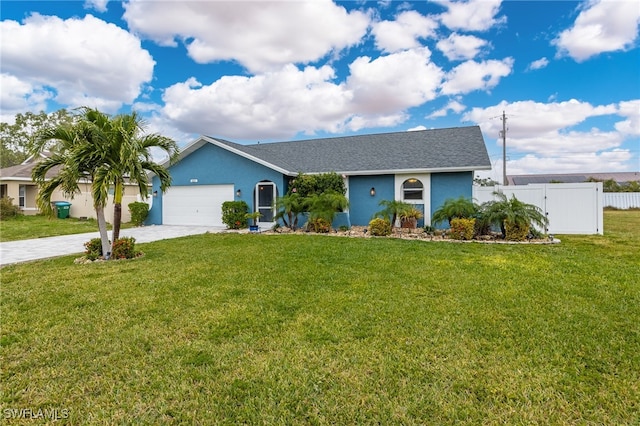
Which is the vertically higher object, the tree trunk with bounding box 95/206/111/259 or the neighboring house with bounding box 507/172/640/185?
the neighboring house with bounding box 507/172/640/185

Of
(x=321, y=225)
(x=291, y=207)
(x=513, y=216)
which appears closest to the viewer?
(x=513, y=216)

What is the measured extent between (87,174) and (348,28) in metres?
10.2

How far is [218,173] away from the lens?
1485 centimetres

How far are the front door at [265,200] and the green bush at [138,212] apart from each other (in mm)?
5869

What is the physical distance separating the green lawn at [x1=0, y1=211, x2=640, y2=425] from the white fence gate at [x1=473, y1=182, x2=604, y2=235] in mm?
5636

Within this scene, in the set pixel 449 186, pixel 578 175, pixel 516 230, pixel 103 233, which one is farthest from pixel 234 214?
pixel 578 175

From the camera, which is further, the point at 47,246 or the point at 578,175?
the point at 578,175

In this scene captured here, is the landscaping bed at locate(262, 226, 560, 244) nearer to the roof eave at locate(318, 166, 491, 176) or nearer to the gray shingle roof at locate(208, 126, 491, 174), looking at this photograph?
the roof eave at locate(318, 166, 491, 176)

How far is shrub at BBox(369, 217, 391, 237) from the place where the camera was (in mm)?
11125

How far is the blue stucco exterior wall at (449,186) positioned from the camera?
41.5 feet

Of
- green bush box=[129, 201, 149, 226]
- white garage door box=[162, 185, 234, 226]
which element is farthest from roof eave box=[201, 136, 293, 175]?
green bush box=[129, 201, 149, 226]

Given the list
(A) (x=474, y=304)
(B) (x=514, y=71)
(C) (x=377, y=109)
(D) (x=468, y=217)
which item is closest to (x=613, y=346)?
(A) (x=474, y=304)

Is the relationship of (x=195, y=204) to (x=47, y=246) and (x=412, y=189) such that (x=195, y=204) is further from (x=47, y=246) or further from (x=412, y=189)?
(x=412, y=189)

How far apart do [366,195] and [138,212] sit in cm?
1088
